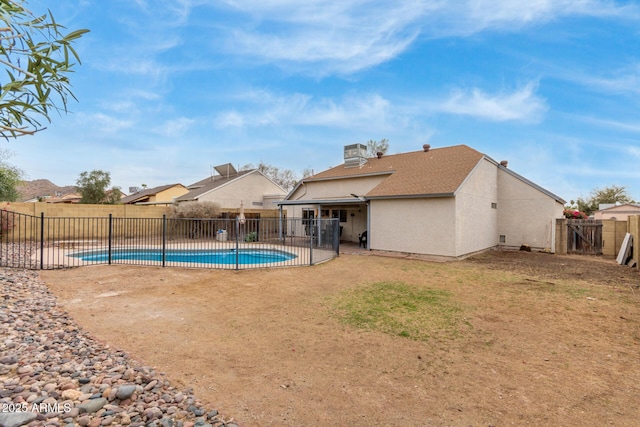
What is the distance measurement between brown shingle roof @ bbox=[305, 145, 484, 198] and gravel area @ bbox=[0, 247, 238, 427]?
11.9m

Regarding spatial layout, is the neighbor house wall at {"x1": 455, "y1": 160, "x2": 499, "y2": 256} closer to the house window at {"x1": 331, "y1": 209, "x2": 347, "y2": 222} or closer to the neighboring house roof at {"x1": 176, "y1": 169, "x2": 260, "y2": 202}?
the house window at {"x1": 331, "y1": 209, "x2": 347, "y2": 222}

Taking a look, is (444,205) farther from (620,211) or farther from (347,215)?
(620,211)

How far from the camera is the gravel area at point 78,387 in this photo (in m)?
2.46

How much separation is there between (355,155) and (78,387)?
1832cm

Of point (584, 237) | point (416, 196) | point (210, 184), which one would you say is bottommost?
point (584, 237)

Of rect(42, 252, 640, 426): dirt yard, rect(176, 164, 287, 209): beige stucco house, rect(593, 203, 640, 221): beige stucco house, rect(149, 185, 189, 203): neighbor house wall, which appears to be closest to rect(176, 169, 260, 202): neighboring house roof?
rect(176, 164, 287, 209): beige stucco house

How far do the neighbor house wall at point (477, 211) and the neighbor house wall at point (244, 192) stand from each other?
55.5 feet

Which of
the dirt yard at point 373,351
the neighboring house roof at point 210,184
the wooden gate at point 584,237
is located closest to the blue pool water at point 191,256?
the dirt yard at point 373,351

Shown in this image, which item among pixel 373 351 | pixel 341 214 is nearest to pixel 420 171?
pixel 341 214

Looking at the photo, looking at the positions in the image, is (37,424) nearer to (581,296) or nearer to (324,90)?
(581,296)

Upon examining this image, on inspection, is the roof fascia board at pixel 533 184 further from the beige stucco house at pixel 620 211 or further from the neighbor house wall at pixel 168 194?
the neighbor house wall at pixel 168 194

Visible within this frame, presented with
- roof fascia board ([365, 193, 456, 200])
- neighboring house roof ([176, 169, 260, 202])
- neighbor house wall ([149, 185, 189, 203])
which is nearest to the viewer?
roof fascia board ([365, 193, 456, 200])

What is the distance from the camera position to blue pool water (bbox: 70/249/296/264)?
41.2 ft

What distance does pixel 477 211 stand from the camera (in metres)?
14.2
